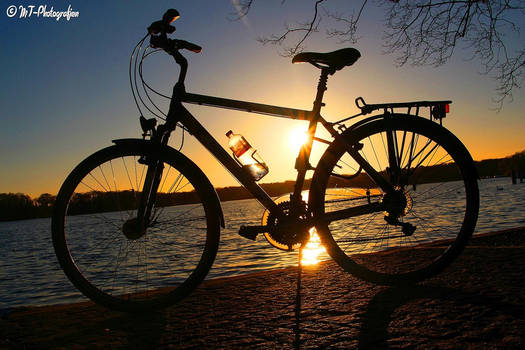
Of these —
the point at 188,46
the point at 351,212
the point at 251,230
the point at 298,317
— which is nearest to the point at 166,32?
the point at 188,46

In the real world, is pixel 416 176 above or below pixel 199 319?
above

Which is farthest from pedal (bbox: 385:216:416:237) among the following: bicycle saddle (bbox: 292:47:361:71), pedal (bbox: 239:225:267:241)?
bicycle saddle (bbox: 292:47:361:71)

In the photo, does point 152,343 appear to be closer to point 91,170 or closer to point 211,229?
point 211,229

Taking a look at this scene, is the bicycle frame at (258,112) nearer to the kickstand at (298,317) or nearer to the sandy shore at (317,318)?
the kickstand at (298,317)

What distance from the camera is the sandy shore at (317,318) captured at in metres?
1.78

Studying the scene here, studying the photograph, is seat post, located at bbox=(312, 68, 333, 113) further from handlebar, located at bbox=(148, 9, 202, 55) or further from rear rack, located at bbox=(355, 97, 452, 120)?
handlebar, located at bbox=(148, 9, 202, 55)

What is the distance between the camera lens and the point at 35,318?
2518 mm

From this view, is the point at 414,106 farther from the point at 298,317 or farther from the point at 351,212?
the point at 298,317

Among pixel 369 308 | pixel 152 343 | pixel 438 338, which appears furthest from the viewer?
pixel 369 308

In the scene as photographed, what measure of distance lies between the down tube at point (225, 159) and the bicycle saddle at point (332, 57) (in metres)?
0.87

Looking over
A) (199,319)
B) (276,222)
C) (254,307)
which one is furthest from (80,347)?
(276,222)

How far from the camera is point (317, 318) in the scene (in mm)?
2094

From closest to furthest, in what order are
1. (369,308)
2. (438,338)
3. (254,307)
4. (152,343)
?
1. (438,338)
2. (152,343)
3. (369,308)
4. (254,307)

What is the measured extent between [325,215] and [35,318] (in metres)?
2.08
